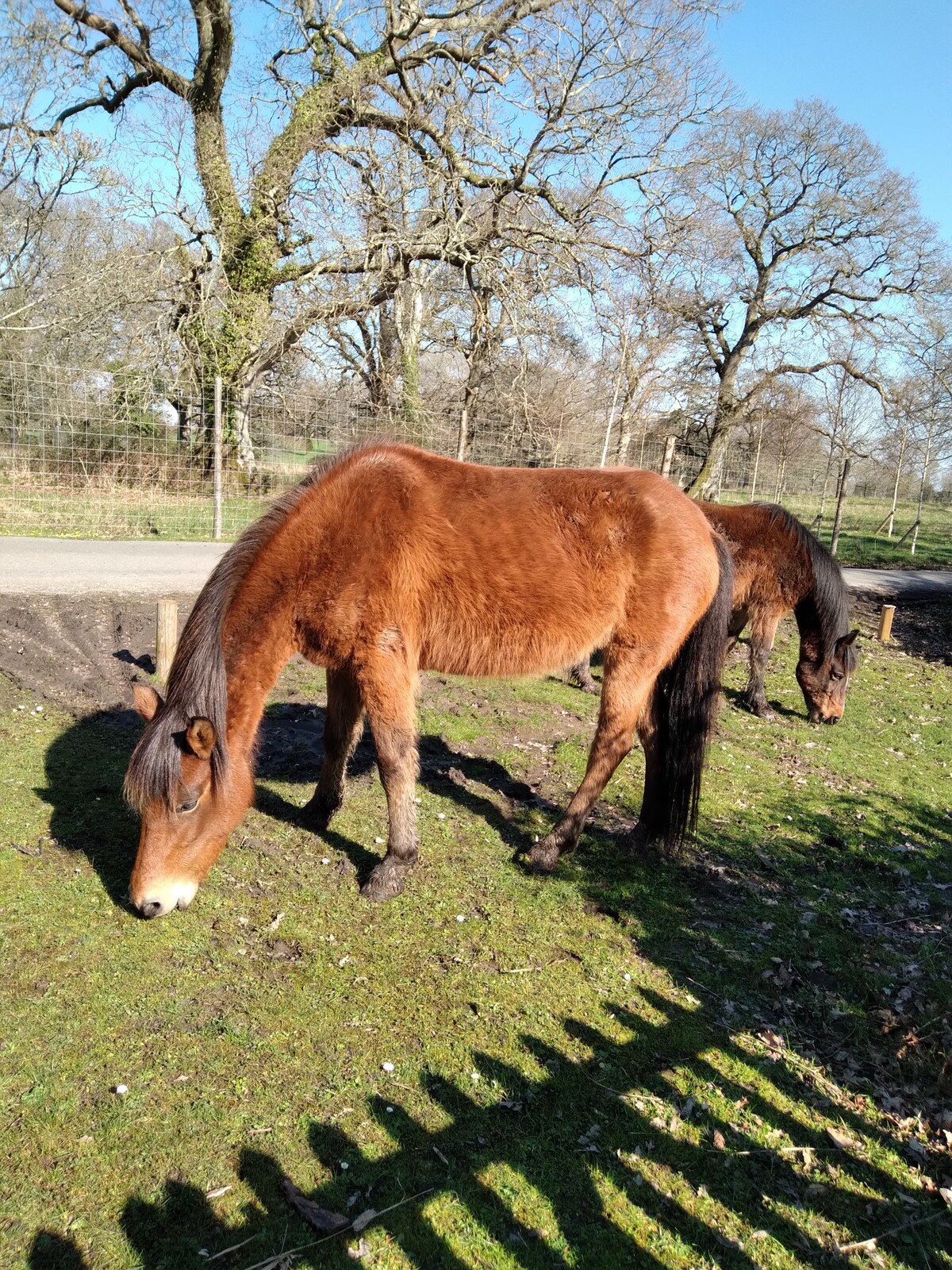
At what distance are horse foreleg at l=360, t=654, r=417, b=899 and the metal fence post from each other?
947 cm

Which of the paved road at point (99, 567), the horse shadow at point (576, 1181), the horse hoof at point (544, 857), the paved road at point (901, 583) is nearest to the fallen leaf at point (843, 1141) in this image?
the horse shadow at point (576, 1181)

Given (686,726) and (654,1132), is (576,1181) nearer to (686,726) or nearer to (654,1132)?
(654,1132)

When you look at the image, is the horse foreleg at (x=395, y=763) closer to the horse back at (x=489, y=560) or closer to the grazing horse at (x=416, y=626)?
the grazing horse at (x=416, y=626)

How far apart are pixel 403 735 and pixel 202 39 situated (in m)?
17.1

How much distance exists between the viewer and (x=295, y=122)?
48.2 feet

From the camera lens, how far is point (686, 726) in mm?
4375

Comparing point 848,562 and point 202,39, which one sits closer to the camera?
point 202,39

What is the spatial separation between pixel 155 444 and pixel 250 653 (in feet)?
35.6

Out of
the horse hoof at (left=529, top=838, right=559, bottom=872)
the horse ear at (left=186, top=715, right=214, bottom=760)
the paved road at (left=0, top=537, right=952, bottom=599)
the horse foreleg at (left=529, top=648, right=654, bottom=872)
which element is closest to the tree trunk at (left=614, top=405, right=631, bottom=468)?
the paved road at (left=0, top=537, right=952, bottom=599)

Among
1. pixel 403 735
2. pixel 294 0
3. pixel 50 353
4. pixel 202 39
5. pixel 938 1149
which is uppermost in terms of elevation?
pixel 294 0

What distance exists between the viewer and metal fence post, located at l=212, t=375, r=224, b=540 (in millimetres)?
11781

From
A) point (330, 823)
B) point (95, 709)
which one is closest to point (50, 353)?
point (95, 709)

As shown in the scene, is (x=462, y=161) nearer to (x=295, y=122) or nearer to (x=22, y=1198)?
(x=295, y=122)

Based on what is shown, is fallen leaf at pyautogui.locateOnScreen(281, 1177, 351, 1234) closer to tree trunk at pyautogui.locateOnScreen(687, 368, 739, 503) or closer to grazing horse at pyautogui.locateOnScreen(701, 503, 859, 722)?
grazing horse at pyautogui.locateOnScreen(701, 503, 859, 722)
